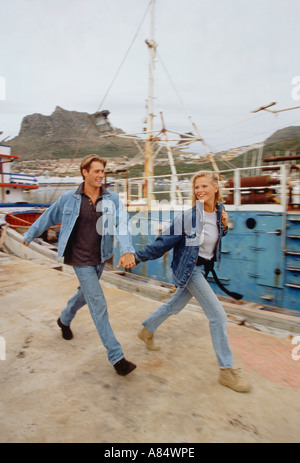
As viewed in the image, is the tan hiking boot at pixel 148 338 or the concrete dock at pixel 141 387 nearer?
the concrete dock at pixel 141 387

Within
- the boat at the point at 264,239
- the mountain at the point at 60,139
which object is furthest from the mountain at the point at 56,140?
the boat at the point at 264,239

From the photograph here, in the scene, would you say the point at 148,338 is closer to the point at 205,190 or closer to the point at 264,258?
the point at 205,190

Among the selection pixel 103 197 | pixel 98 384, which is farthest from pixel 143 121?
pixel 98 384

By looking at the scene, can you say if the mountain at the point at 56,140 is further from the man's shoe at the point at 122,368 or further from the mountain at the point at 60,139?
the man's shoe at the point at 122,368

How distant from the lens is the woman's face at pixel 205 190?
2.80m

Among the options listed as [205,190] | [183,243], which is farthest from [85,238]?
[205,190]

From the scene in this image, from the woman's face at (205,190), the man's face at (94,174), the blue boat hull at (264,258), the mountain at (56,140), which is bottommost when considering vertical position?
the blue boat hull at (264,258)

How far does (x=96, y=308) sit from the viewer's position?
275 cm

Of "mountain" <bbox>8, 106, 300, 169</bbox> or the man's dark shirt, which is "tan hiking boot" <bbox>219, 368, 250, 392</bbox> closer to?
the man's dark shirt

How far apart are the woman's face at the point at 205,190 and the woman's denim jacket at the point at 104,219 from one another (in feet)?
2.49

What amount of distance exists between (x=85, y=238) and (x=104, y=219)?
26cm

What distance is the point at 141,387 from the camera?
8.46 feet
